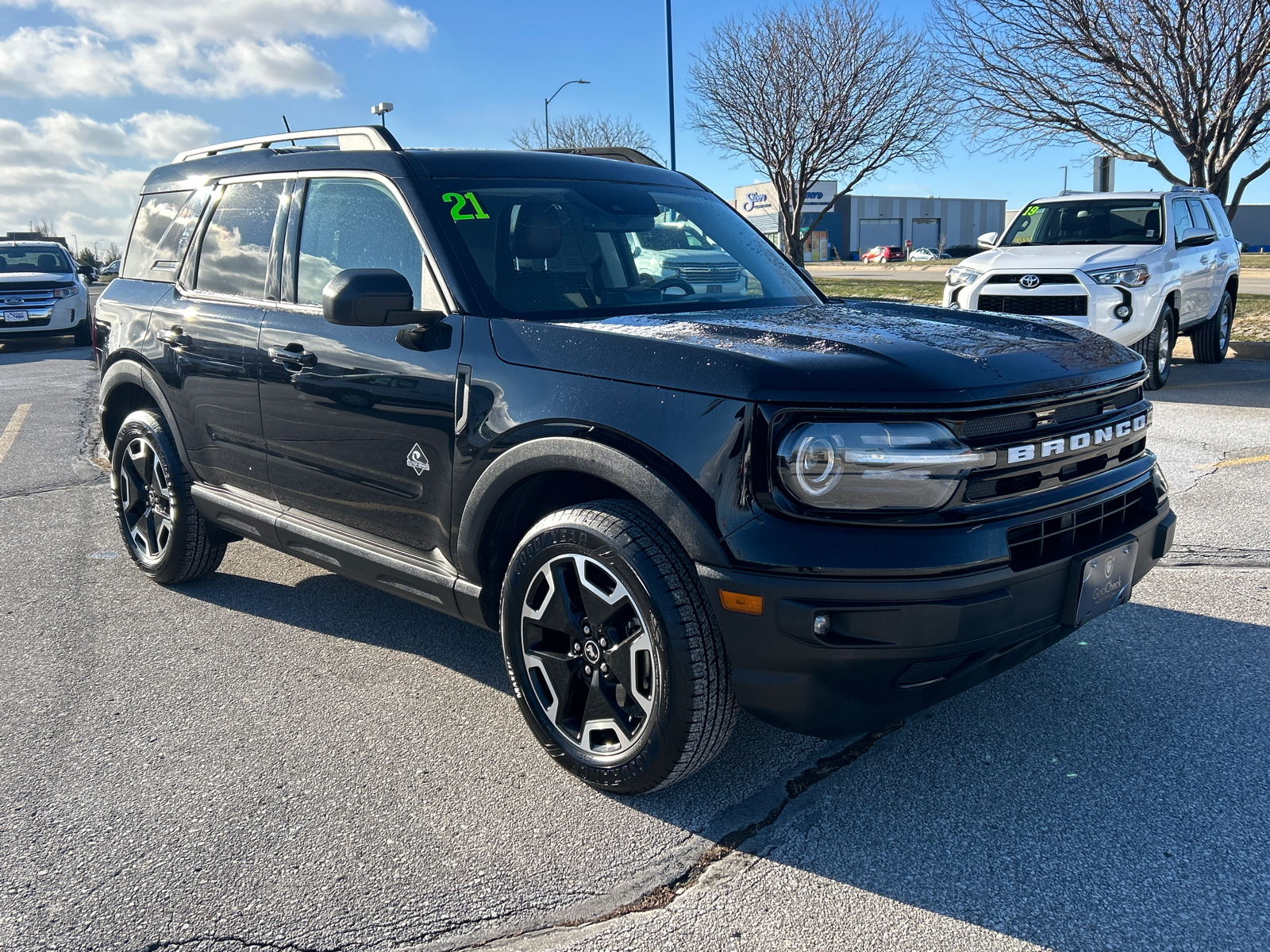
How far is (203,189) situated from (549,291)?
2.11m

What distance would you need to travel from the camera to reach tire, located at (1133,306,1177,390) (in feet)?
31.4

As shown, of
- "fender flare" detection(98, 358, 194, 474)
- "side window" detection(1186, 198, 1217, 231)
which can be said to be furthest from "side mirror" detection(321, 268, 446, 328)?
"side window" detection(1186, 198, 1217, 231)

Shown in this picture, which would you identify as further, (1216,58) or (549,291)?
(1216,58)

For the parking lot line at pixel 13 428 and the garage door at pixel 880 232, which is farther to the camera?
the garage door at pixel 880 232

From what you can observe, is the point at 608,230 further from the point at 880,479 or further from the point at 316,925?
the point at 316,925

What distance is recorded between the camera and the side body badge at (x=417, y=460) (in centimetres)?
323

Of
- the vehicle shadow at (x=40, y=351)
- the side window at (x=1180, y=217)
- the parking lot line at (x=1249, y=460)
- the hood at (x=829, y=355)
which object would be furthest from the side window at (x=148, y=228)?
the vehicle shadow at (x=40, y=351)

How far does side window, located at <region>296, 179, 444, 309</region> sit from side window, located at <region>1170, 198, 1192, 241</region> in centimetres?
905

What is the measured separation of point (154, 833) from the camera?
2.77 meters

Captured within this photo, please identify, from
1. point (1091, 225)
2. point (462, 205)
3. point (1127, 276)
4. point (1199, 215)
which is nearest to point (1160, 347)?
point (1127, 276)

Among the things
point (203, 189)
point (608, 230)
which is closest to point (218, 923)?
point (608, 230)

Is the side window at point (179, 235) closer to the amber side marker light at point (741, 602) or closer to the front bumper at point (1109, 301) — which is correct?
the amber side marker light at point (741, 602)

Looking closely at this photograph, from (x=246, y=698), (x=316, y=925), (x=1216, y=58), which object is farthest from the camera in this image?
(x=1216, y=58)

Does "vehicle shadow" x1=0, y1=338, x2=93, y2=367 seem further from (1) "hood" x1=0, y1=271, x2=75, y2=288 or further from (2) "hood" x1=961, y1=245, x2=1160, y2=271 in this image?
(2) "hood" x1=961, y1=245, x2=1160, y2=271
